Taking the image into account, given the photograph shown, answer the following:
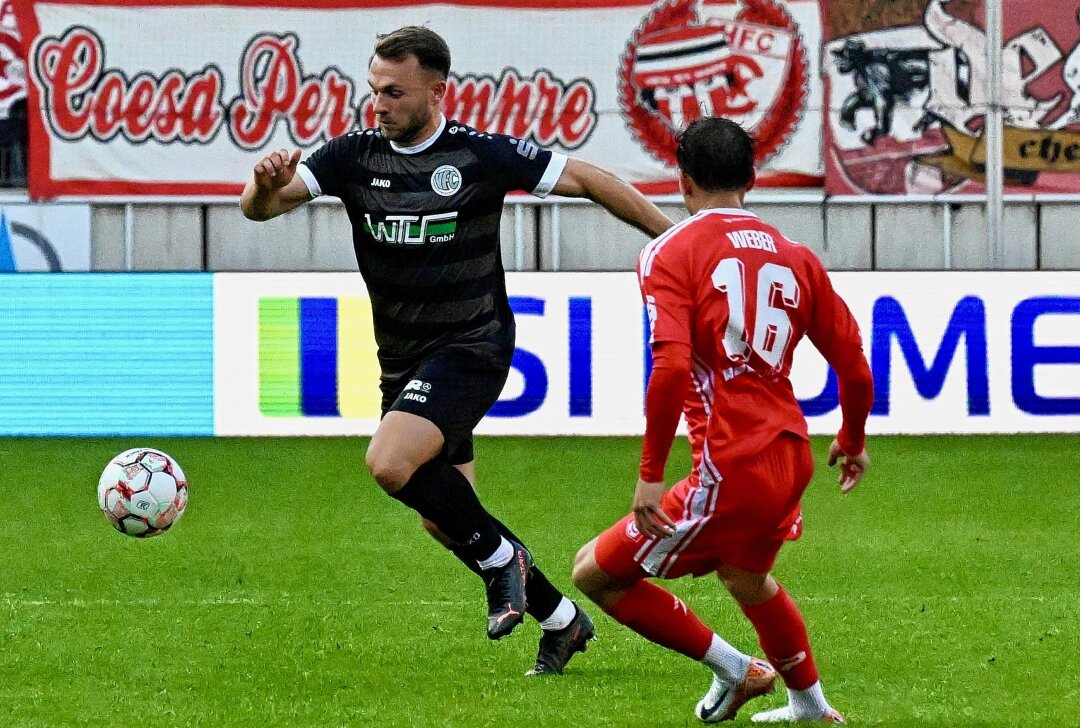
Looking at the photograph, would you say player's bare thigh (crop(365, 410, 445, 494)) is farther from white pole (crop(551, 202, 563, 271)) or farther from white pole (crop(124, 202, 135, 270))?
white pole (crop(124, 202, 135, 270))

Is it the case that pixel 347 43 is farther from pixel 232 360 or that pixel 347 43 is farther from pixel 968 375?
pixel 968 375

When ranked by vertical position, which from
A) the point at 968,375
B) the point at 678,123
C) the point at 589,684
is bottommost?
the point at 589,684

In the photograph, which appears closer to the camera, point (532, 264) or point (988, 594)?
point (988, 594)

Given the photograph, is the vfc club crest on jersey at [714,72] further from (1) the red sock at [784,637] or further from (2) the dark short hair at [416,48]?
(1) the red sock at [784,637]

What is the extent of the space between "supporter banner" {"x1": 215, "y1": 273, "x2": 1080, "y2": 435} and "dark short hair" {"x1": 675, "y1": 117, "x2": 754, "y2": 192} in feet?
23.3

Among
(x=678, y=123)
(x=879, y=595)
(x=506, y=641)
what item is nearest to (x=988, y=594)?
(x=879, y=595)

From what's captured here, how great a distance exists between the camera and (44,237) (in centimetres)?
1672

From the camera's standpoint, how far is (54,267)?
655 inches

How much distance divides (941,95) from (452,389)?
41.5 feet

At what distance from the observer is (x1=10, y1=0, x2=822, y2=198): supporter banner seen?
16.9m

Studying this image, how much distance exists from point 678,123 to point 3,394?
25.4 feet

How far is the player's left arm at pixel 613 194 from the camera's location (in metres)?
5.11

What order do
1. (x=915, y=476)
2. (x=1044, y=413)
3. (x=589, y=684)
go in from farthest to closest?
1. (x=1044, y=413)
2. (x=915, y=476)
3. (x=589, y=684)

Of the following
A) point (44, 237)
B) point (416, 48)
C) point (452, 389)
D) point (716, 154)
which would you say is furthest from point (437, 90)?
point (44, 237)
